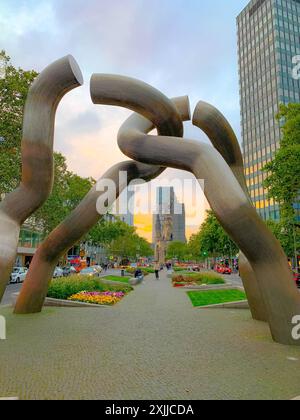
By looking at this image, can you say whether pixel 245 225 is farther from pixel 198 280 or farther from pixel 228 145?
pixel 198 280

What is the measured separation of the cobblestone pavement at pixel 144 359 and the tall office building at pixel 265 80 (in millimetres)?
83308

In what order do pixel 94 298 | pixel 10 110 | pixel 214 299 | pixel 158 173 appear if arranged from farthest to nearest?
pixel 10 110 < pixel 214 299 < pixel 94 298 < pixel 158 173

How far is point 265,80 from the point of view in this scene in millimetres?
98938

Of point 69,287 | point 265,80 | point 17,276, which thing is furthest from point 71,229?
point 265,80

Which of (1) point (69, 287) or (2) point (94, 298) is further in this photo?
(1) point (69, 287)

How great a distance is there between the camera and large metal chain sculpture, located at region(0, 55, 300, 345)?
916cm

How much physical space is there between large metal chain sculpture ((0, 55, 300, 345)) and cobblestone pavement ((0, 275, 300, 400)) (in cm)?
120

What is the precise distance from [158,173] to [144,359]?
736 cm

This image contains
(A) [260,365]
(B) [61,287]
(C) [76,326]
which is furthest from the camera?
(B) [61,287]

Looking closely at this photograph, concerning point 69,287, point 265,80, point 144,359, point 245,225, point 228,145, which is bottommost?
point 144,359
